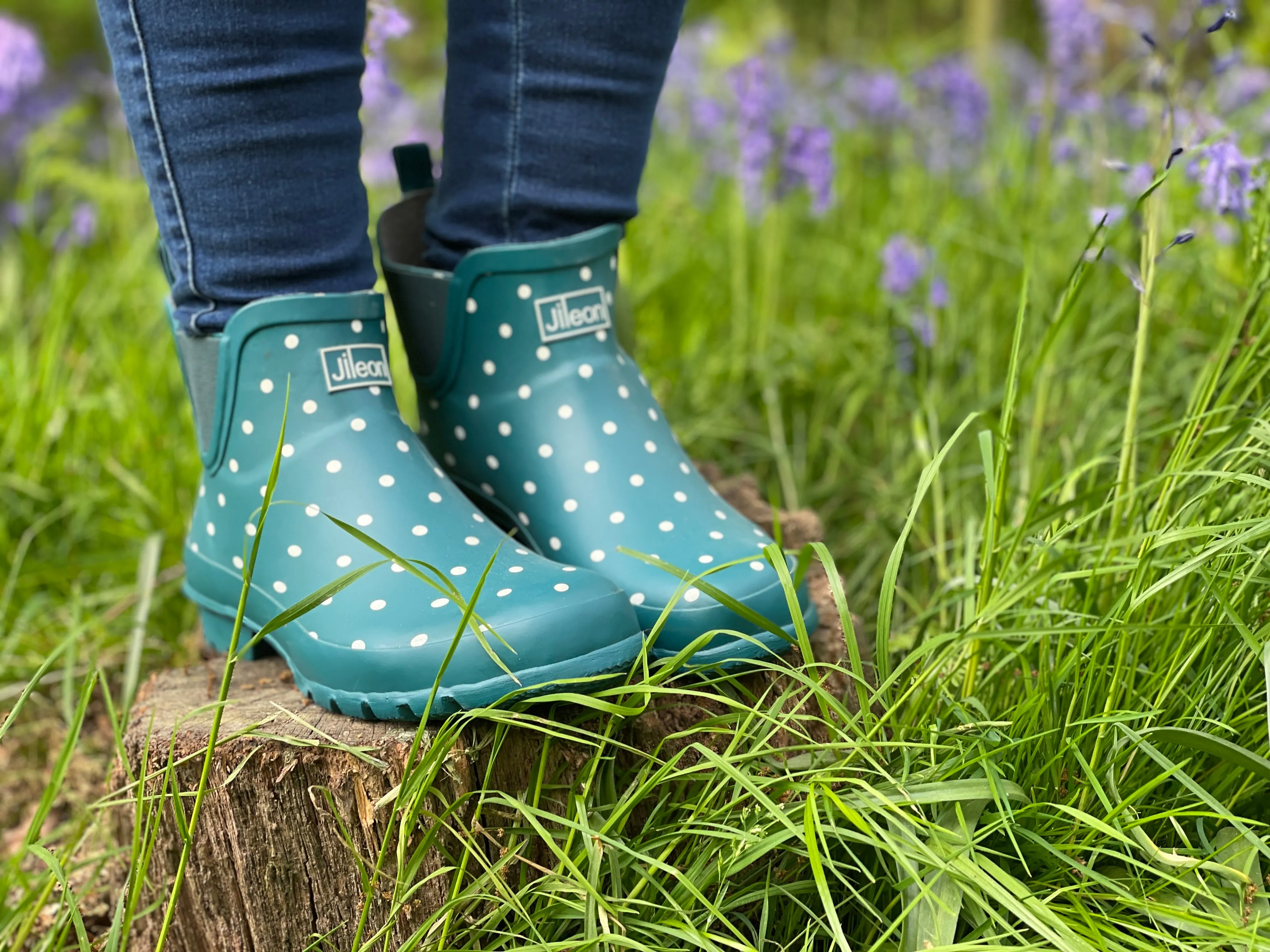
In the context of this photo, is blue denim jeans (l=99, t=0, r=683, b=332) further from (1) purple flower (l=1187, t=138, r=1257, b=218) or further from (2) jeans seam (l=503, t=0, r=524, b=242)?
(1) purple flower (l=1187, t=138, r=1257, b=218)

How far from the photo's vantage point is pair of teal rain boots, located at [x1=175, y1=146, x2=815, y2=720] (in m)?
0.73

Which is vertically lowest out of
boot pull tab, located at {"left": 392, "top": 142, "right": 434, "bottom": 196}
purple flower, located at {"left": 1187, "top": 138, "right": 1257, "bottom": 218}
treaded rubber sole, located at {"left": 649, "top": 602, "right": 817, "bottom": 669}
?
treaded rubber sole, located at {"left": 649, "top": 602, "right": 817, "bottom": 669}

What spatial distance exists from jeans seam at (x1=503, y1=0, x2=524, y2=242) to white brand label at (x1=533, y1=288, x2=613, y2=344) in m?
0.07

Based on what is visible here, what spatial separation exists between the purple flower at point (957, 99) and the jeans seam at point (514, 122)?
4.95 feet

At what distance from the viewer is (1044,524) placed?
0.95 metres

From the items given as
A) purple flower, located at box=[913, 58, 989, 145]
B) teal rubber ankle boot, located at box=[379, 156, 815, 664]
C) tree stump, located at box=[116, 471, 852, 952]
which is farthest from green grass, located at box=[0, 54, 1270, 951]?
purple flower, located at box=[913, 58, 989, 145]

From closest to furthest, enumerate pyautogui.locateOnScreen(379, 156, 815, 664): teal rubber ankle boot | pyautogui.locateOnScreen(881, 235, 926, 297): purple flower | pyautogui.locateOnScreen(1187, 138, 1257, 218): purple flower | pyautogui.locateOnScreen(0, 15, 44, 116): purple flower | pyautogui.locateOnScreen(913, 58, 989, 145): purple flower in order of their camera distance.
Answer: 1. pyautogui.locateOnScreen(379, 156, 815, 664): teal rubber ankle boot
2. pyautogui.locateOnScreen(1187, 138, 1257, 218): purple flower
3. pyautogui.locateOnScreen(881, 235, 926, 297): purple flower
4. pyautogui.locateOnScreen(0, 15, 44, 116): purple flower
5. pyautogui.locateOnScreen(913, 58, 989, 145): purple flower

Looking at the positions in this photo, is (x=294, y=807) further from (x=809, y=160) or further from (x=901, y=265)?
(x=809, y=160)

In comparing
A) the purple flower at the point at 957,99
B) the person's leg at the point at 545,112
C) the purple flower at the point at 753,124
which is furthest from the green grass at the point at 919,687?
the purple flower at the point at 957,99

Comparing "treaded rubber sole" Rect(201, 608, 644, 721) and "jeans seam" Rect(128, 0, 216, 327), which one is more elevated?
"jeans seam" Rect(128, 0, 216, 327)

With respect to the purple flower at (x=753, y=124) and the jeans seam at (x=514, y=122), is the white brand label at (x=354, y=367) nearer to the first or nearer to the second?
the jeans seam at (x=514, y=122)

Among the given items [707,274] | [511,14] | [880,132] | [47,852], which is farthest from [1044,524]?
[880,132]

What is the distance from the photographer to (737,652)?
2.45 feet

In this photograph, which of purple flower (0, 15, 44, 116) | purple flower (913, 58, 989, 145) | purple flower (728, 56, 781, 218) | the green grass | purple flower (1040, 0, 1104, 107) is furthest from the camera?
purple flower (913, 58, 989, 145)
